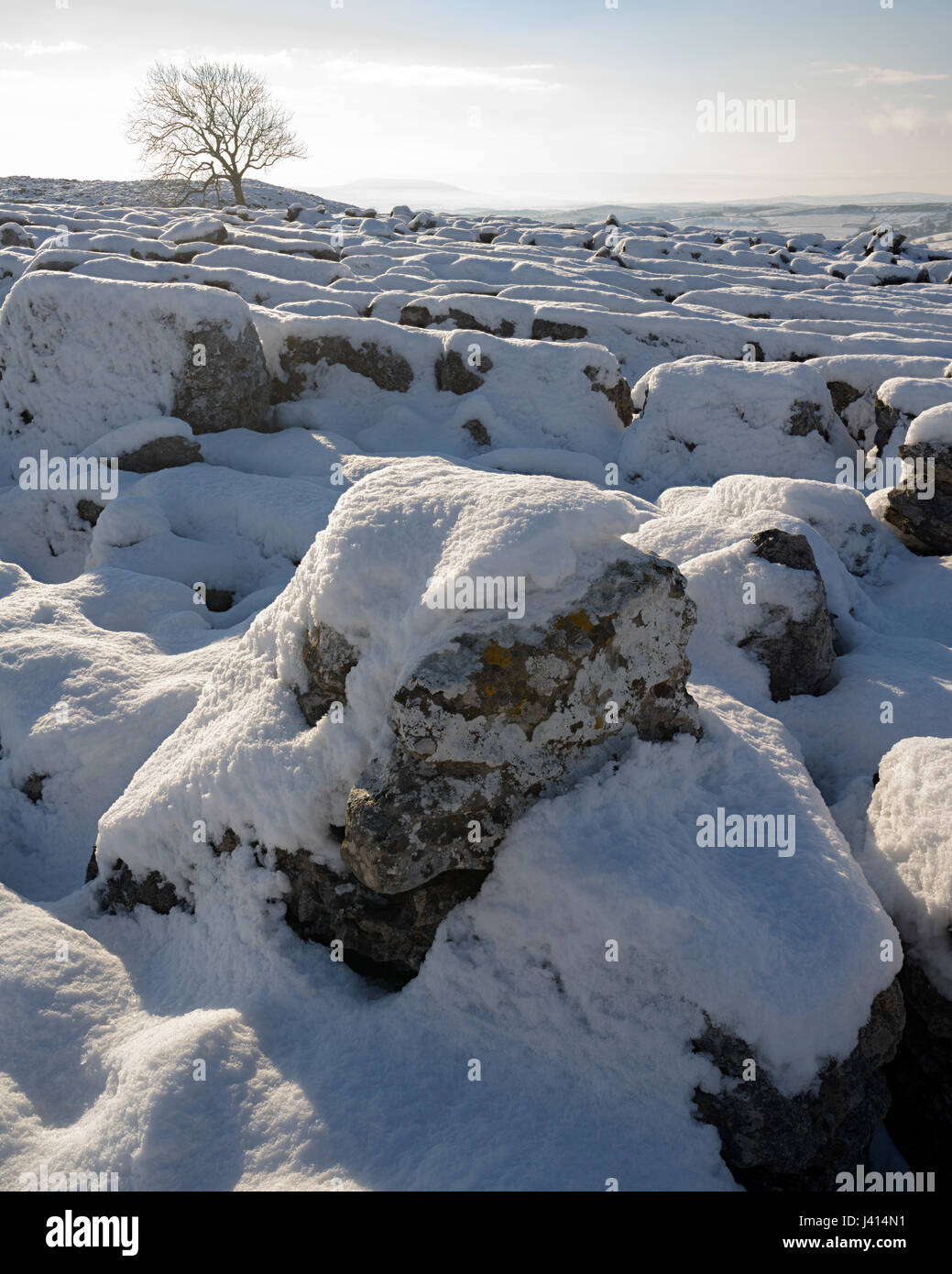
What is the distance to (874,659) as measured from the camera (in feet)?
19.2

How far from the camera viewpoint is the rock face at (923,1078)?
11.7 feet

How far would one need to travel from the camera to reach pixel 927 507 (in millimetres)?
8039

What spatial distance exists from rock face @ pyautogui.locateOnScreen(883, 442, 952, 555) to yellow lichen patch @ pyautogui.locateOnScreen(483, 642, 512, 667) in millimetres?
6788

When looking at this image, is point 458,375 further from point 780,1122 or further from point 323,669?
point 780,1122

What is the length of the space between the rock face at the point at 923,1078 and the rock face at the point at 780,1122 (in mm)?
767

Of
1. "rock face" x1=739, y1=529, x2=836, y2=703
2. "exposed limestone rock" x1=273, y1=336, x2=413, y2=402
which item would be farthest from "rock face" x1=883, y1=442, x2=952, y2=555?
"exposed limestone rock" x1=273, y1=336, x2=413, y2=402

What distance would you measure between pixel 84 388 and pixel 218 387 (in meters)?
1.82

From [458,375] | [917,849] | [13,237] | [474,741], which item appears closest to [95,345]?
[458,375]

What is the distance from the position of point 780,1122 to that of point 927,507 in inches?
276

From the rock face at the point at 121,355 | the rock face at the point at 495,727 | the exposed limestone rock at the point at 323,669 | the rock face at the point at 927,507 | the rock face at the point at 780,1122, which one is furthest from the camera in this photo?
the rock face at the point at 121,355

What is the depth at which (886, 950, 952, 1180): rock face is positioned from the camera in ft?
11.7

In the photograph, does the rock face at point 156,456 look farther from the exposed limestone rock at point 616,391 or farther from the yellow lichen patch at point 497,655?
the yellow lichen patch at point 497,655

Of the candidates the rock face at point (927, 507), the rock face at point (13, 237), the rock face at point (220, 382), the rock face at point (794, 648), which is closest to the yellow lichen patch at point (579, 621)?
the rock face at point (794, 648)

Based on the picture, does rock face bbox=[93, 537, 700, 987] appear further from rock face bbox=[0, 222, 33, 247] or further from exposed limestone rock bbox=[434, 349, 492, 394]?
rock face bbox=[0, 222, 33, 247]
